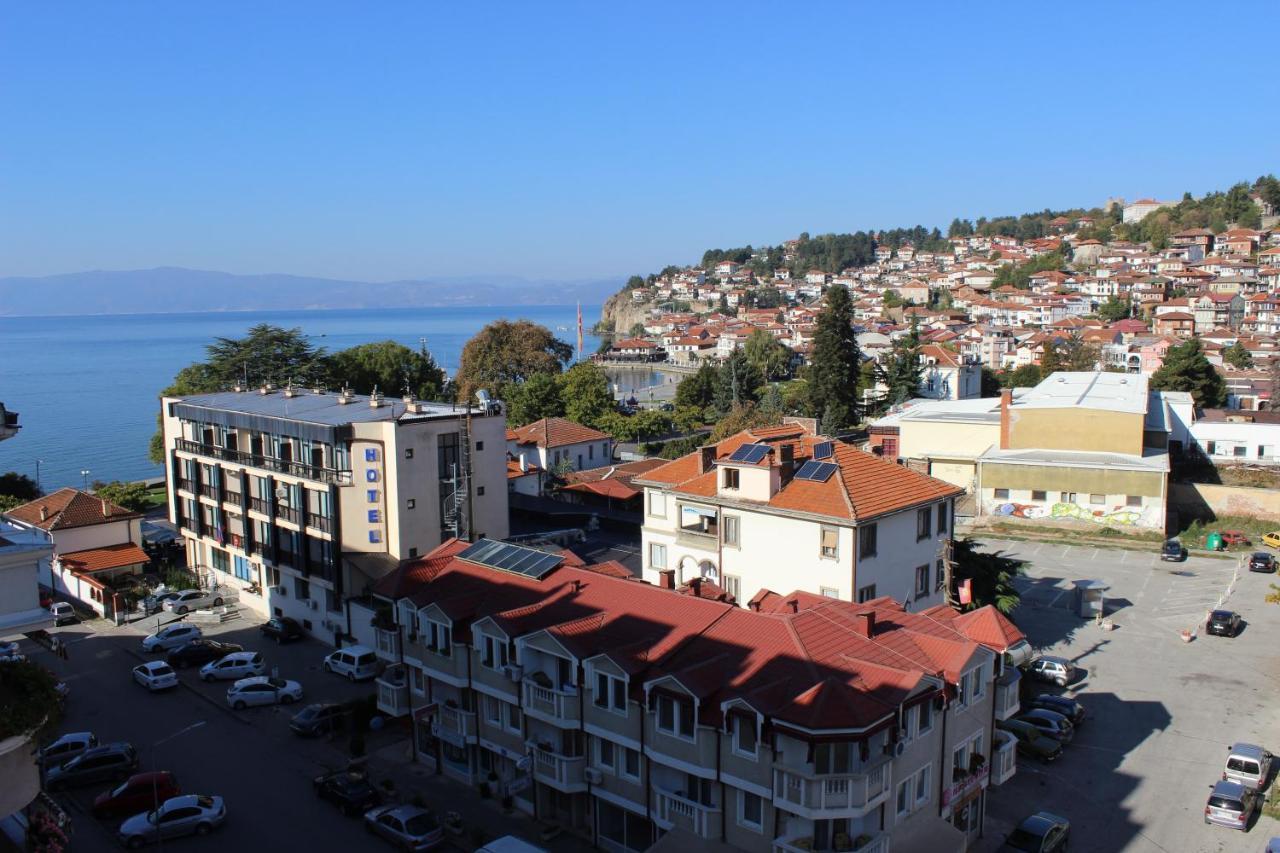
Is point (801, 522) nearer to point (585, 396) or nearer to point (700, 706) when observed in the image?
point (700, 706)

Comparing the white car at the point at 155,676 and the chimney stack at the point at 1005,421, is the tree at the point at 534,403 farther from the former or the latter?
the white car at the point at 155,676

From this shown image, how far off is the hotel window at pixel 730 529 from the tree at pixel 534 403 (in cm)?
3848

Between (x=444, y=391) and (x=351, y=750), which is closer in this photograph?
(x=351, y=750)

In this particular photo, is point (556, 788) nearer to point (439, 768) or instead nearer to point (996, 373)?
point (439, 768)

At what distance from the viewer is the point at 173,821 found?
16000 mm

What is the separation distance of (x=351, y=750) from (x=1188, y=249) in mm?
134544

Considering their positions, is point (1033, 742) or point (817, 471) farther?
point (817, 471)

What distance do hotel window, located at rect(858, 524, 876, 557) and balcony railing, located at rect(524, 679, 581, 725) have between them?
8032 millimetres

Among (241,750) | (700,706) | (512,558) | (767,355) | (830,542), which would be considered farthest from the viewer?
(767,355)

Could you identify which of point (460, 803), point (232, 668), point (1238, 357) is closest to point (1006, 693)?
point (460, 803)

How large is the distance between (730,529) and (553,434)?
88.4 feet

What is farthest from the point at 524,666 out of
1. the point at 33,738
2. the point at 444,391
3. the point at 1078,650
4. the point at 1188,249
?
the point at 1188,249

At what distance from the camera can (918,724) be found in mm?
13859

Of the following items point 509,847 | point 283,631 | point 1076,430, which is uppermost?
point 1076,430
